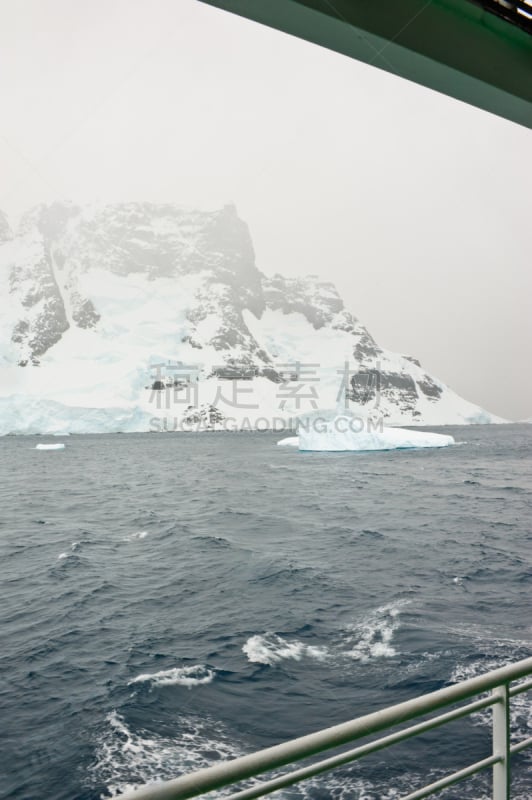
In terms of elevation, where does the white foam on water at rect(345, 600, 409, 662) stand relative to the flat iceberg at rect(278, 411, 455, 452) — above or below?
below

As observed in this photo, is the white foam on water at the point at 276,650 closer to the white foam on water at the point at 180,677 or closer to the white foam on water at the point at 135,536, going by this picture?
the white foam on water at the point at 180,677

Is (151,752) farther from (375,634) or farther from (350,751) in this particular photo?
(350,751)

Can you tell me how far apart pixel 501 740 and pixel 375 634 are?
8.27 metres

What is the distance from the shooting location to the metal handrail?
3.46 ft

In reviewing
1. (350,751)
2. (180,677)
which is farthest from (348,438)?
(350,751)

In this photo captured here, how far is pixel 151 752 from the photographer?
19.6 feet

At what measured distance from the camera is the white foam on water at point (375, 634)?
8398 mm

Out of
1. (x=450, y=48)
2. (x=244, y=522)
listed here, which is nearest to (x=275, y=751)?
(x=450, y=48)

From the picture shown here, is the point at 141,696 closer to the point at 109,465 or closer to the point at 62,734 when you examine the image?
the point at 62,734

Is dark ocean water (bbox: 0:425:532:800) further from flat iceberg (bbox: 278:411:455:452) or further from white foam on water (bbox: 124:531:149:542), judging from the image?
flat iceberg (bbox: 278:411:455:452)

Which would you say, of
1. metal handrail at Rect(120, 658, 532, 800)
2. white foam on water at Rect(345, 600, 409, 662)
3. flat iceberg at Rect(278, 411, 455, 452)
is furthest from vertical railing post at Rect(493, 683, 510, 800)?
flat iceberg at Rect(278, 411, 455, 452)

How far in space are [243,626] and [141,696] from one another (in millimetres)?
2895

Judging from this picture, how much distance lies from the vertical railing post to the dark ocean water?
14.2ft

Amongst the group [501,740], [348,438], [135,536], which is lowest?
[135,536]
